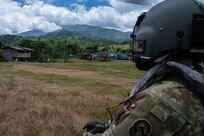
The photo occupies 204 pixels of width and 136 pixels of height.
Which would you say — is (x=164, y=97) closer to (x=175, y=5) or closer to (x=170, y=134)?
(x=170, y=134)

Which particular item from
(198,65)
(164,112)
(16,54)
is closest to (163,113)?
(164,112)

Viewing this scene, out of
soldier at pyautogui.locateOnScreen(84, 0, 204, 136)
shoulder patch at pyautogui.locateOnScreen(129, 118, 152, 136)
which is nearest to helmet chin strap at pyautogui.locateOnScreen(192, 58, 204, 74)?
soldier at pyautogui.locateOnScreen(84, 0, 204, 136)

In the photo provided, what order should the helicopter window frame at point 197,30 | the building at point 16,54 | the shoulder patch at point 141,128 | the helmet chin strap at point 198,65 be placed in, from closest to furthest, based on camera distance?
the shoulder patch at point 141,128, the helicopter window frame at point 197,30, the helmet chin strap at point 198,65, the building at point 16,54

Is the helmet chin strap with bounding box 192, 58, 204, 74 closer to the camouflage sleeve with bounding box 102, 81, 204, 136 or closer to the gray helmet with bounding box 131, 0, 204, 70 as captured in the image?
the gray helmet with bounding box 131, 0, 204, 70

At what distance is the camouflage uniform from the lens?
153 cm

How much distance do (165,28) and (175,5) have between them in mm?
143

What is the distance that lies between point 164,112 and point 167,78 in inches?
10.2

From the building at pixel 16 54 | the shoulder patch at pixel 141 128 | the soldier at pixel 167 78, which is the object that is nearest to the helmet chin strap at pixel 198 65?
the soldier at pixel 167 78

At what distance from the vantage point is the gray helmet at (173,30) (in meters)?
1.95

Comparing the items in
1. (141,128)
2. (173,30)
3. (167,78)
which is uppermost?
(173,30)

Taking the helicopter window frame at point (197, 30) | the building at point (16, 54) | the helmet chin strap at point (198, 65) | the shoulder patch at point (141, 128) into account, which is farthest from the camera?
the building at point (16, 54)

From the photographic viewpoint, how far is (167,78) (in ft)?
5.68

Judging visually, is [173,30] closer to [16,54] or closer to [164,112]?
[164,112]

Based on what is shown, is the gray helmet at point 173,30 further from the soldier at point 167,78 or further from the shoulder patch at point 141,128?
the shoulder patch at point 141,128
